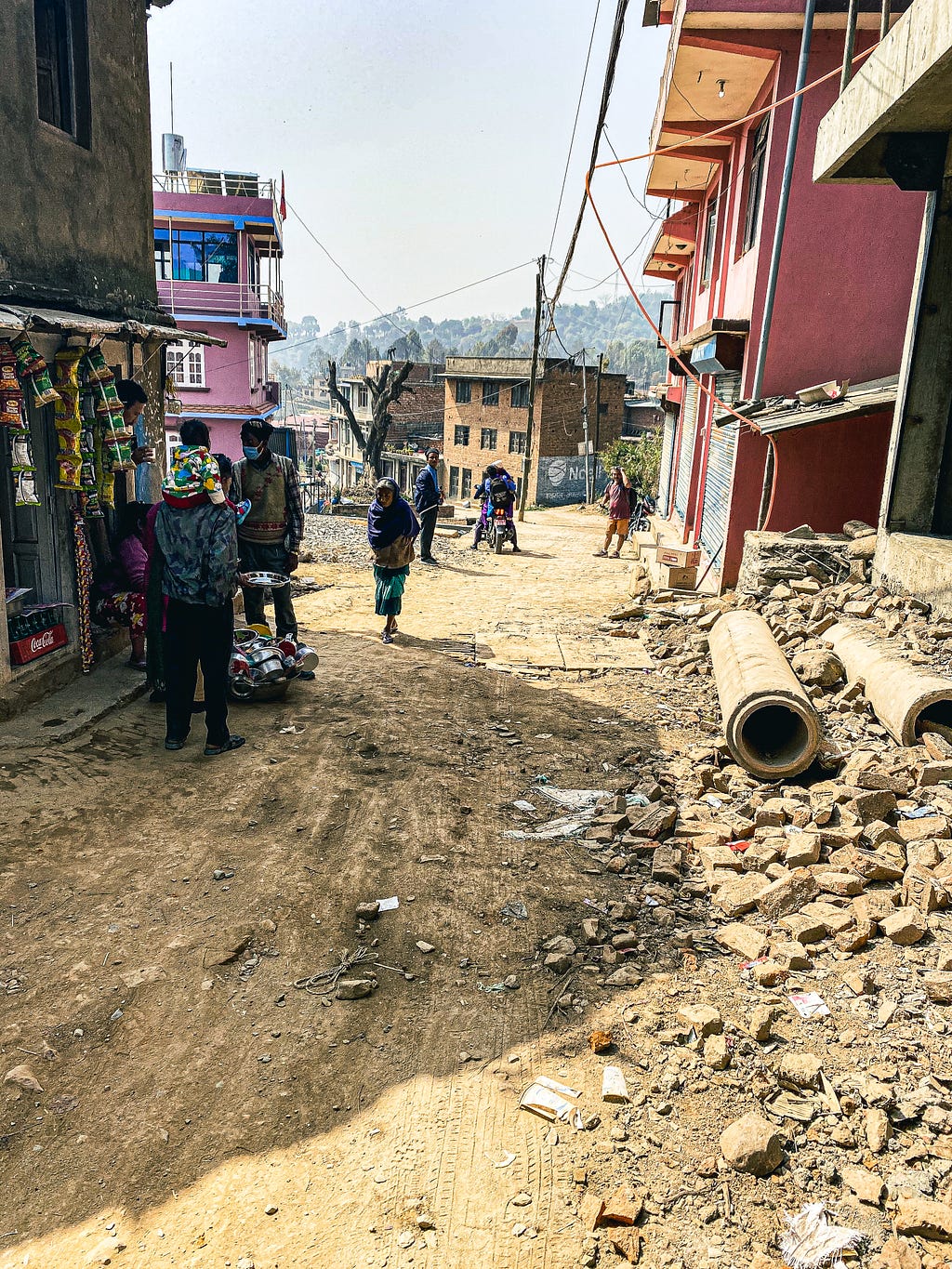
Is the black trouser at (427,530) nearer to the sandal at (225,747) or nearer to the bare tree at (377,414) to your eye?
the sandal at (225,747)

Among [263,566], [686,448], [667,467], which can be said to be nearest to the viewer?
[263,566]

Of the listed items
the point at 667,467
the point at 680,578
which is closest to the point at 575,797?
the point at 680,578

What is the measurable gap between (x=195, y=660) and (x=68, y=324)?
2323 mm

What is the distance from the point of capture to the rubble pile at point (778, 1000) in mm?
2688

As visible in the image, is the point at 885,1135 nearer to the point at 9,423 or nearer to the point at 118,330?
the point at 9,423

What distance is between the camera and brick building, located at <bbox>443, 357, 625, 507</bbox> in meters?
42.0

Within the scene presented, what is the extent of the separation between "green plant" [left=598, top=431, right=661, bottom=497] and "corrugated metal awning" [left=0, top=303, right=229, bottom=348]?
80.9ft

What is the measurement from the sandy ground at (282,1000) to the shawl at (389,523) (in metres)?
2.52

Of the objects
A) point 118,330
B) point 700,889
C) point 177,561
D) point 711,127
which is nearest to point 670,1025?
point 700,889

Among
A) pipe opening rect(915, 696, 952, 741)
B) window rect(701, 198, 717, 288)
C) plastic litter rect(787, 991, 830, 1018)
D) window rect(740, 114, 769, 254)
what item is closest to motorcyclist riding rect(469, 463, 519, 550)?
window rect(701, 198, 717, 288)

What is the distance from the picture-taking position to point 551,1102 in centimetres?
316

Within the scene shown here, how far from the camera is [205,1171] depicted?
115 inches

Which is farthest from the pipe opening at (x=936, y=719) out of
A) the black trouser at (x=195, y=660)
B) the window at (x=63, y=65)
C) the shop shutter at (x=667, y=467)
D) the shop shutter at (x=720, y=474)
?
the shop shutter at (x=667, y=467)

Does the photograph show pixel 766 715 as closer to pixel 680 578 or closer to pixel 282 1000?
pixel 282 1000
